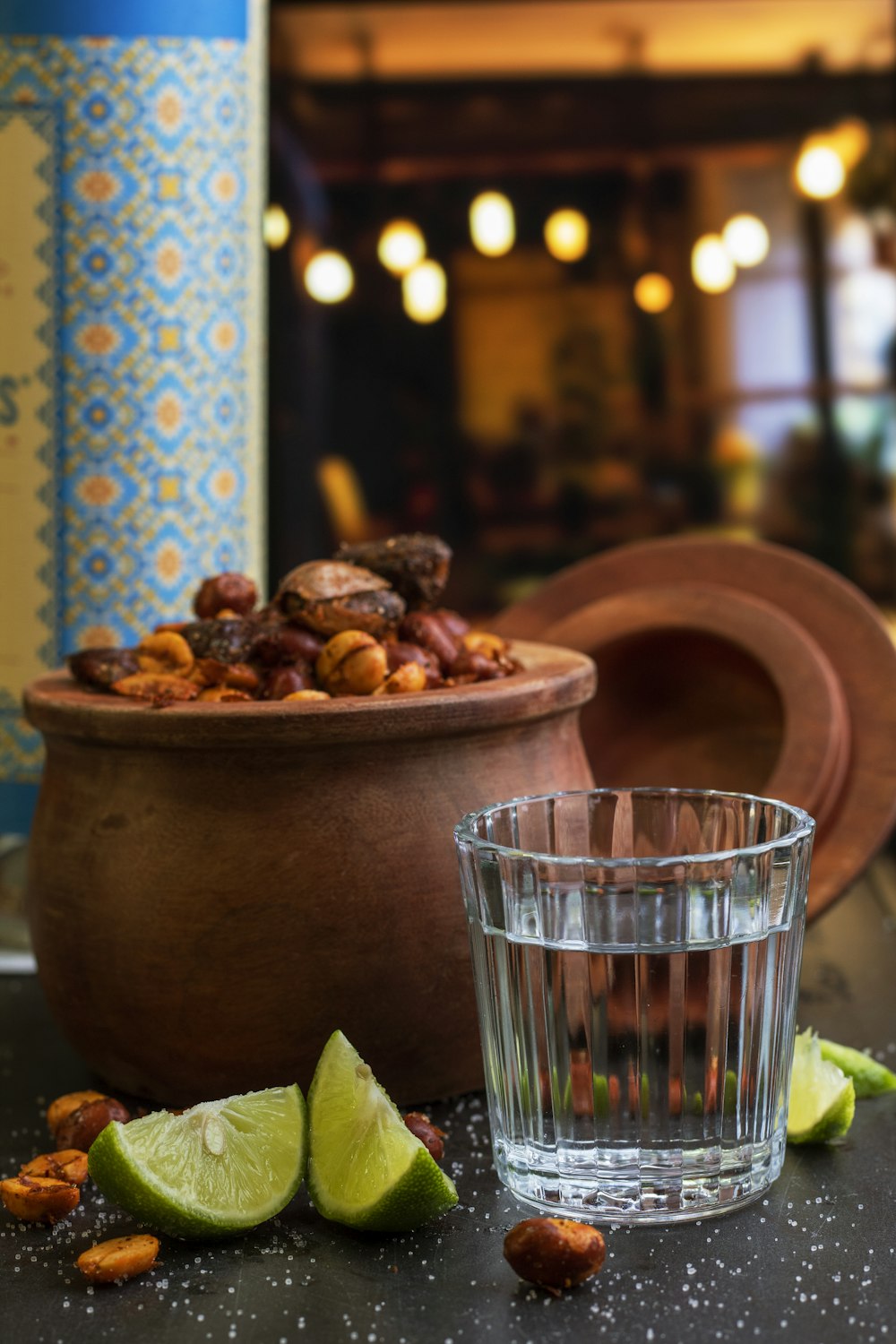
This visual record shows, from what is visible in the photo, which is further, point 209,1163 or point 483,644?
point 483,644

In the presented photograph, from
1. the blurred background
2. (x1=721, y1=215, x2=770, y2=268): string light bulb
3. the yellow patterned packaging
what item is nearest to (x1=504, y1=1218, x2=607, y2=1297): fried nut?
the yellow patterned packaging

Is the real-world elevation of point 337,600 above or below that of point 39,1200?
above

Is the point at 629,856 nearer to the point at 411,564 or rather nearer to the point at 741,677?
the point at 411,564

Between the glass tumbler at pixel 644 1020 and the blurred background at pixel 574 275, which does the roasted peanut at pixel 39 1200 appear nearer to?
the glass tumbler at pixel 644 1020

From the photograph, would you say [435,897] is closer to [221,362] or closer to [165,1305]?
[165,1305]

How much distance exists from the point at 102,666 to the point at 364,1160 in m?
0.27

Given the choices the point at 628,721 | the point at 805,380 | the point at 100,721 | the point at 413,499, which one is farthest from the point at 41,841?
the point at 805,380

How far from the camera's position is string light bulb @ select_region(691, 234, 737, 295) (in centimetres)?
203

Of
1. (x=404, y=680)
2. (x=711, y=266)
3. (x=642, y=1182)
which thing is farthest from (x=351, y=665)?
(x=711, y=266)

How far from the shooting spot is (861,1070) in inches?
28.9

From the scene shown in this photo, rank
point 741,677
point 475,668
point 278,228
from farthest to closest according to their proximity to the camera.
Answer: point 278,228 < point 741,677 < point 475,668

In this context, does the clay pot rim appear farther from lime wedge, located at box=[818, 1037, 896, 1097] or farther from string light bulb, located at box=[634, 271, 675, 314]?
string light bulb, located at box=[634, 271, 675, 314]

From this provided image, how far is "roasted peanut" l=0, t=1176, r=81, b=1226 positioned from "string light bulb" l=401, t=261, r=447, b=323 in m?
1.50

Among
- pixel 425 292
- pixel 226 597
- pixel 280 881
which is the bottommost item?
pixel 280 881
